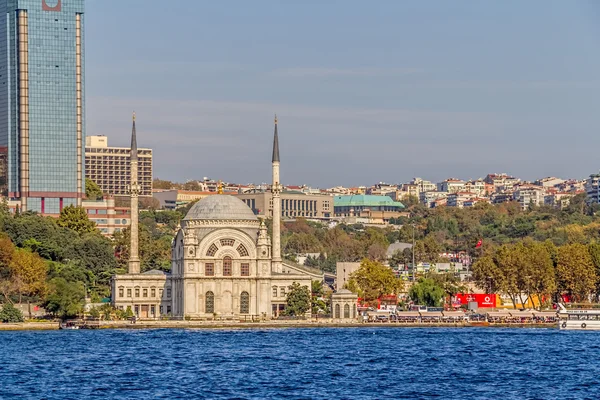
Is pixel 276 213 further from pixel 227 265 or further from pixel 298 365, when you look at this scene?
→ pixel 298 365

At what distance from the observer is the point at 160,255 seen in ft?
458

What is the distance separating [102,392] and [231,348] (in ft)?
82.6

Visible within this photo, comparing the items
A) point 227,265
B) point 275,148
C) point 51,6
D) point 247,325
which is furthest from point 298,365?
point 51,6

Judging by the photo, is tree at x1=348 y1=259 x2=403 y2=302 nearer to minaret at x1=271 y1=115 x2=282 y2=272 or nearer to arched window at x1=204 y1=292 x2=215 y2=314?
minaret at x1=271 y1=115 x2=282 y2=272

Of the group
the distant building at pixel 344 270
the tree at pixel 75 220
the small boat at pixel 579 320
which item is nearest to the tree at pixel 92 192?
the tree at pixel 75 220

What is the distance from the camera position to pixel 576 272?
427 feet

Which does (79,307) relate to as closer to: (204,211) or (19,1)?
(204,211)

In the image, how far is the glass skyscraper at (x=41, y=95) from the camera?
161250mm

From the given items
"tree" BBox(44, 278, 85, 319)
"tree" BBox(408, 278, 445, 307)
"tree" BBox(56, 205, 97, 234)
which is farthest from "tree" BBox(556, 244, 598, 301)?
"tree" BBox(56, 205, 97, 234)

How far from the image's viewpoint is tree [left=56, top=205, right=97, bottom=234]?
5842 inches

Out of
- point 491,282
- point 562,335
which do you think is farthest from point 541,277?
point 562,335

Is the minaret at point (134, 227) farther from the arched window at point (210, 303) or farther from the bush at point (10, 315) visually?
the bush at point (10, 315)

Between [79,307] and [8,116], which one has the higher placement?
[8,116]

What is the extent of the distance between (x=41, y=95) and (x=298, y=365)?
306 ft
